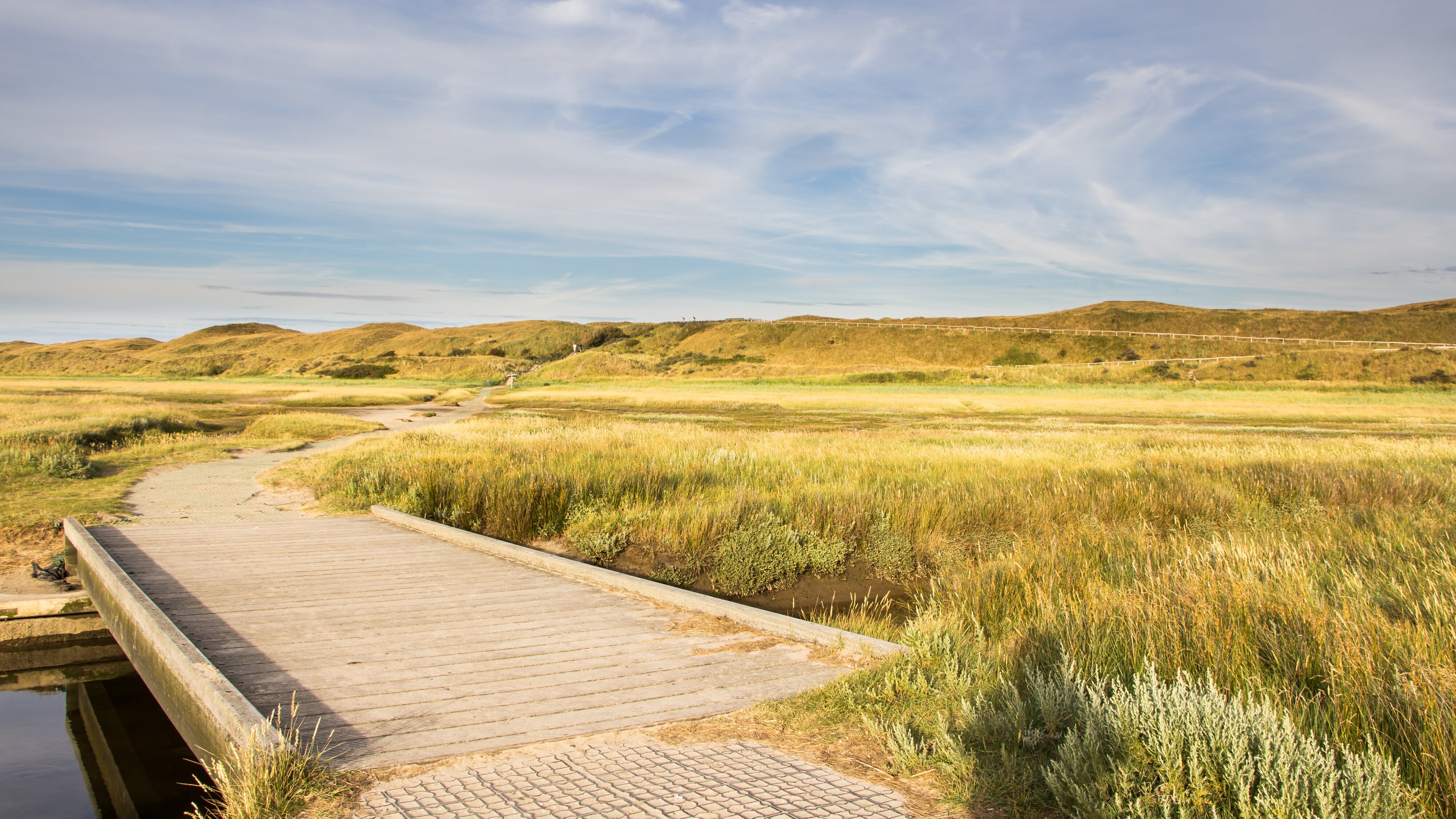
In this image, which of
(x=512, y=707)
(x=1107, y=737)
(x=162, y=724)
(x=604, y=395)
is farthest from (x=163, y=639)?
(x=604, y=395)

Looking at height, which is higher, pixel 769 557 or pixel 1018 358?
pixel 1018 358

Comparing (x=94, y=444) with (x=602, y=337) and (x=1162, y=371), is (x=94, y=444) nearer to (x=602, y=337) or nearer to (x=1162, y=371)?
(x=1162, y=371)

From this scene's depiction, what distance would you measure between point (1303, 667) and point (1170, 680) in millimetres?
909

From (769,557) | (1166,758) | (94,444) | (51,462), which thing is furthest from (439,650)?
(94,444)

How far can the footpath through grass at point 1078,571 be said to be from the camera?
12.1ft

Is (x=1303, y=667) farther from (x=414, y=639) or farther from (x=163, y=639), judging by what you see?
(x=163, y=639)

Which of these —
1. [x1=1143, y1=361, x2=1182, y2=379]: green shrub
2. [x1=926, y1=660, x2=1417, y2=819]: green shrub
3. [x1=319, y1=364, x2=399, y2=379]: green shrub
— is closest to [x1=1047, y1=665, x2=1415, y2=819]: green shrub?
[x1=926, y1=660, x2=1417, y2=819]: green shrub

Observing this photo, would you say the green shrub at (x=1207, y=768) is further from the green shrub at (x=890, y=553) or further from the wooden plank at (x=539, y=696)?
the green shrub at (x=890, y=553)

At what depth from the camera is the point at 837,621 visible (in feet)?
24.5

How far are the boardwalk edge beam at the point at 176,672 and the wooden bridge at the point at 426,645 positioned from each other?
0.08 ft

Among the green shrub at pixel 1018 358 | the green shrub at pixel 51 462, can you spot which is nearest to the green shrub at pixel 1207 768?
the green shrub at pixel 51 462

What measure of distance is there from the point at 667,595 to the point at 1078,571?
432 centimetres

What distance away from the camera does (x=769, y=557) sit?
1029 centimetres

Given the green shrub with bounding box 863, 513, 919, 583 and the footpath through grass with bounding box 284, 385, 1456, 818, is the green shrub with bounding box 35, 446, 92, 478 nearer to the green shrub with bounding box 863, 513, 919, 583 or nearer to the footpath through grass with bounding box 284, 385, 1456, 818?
the footpath through grass with bounding box 284, 385, 1456, 818
